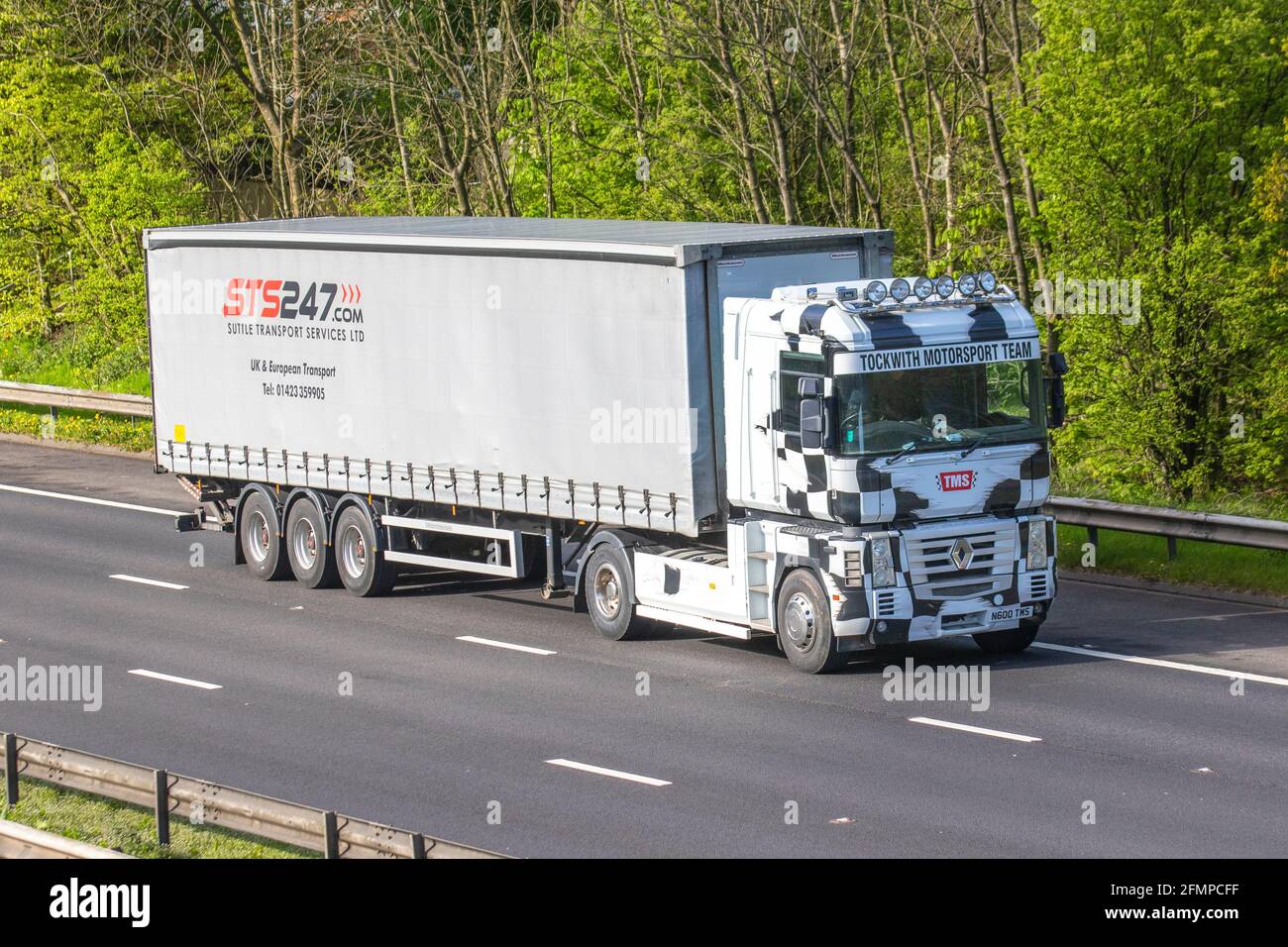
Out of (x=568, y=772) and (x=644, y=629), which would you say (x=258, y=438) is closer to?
(x=644, y=629)

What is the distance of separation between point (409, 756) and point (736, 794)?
2.64 meters

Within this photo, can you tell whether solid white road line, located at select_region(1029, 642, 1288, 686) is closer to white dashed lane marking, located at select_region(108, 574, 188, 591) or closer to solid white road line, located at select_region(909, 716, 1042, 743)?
solid white road line, located at select_region(909, 716, 1042, 743)

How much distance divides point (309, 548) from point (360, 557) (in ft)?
3.03

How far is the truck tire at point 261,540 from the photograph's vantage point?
70.3ft

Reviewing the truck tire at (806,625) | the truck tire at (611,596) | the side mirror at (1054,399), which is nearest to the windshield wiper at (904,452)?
the truck tire at (806,625)

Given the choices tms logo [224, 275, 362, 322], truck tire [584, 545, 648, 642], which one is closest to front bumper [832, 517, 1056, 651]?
truck tire [584, 545, 648, 642]

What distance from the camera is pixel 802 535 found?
52.4ft

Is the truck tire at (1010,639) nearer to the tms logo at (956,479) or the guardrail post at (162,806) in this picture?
the tms logo at (956,479)

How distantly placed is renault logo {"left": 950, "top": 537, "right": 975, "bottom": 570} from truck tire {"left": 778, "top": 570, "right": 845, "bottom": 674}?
1184 mm

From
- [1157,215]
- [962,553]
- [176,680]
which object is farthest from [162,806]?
[1157,215]

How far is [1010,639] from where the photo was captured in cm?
1669

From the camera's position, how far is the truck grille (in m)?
15.8

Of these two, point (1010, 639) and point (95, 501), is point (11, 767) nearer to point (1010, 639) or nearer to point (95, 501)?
point (1010, 639)

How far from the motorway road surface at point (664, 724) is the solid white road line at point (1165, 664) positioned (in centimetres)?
4
